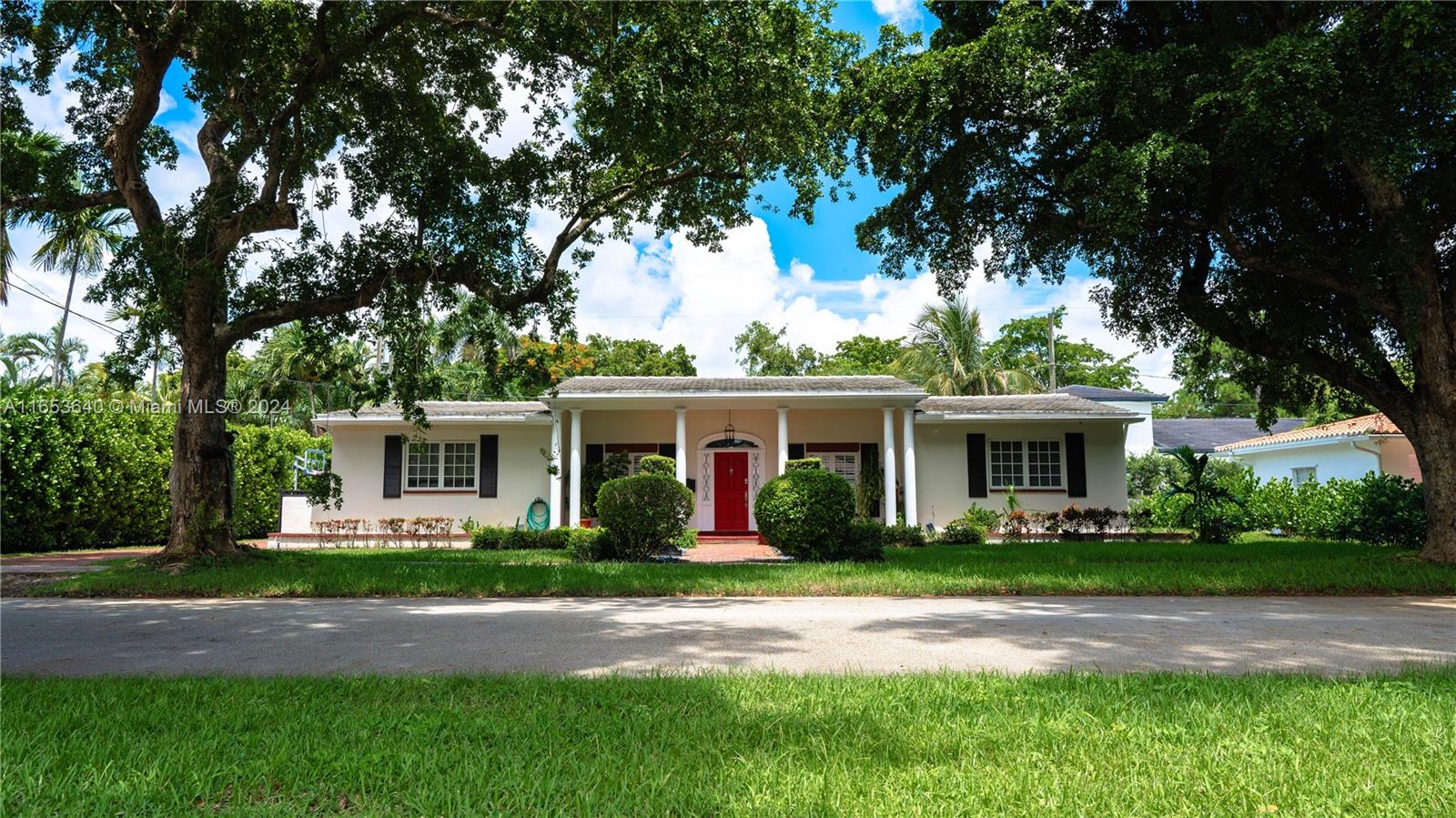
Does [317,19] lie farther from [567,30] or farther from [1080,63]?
[1080,63]

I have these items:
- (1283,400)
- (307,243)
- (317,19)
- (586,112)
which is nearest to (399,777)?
(586,112)

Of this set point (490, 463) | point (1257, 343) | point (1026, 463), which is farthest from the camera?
point (1026, 463)

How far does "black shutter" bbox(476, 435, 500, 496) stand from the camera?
20.3m

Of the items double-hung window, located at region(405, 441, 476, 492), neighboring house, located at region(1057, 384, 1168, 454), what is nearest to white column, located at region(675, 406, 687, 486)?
double-hung window, located at region(405, 441, 476, 492)

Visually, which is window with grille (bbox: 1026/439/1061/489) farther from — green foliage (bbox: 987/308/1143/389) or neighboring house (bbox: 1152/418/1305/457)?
green foliage (bbox: 987/308/1143/389)

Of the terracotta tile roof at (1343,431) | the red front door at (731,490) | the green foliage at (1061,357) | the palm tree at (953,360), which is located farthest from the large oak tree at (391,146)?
the green foliage at (1061,357)

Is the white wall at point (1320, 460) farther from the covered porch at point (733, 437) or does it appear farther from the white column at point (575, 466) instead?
the white column at point (575, 466)

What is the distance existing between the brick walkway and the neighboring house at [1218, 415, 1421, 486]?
15.7m

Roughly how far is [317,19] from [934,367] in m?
28.6

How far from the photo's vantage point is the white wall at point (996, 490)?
2008cm

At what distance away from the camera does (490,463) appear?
66.7 ft

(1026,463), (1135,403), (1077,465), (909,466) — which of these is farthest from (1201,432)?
(909,466)

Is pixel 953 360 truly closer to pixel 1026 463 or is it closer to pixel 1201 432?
pixel 1201 432

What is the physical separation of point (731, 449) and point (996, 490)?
6.68 metres
